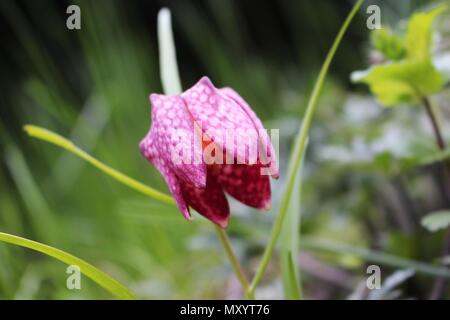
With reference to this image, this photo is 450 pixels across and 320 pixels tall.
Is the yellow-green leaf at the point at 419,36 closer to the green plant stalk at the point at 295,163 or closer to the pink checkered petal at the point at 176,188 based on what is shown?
the green plant stalk at the point at 295,163

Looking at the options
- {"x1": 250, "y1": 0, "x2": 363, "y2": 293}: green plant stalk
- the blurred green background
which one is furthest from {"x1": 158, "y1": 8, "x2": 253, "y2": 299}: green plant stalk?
the blurred green background

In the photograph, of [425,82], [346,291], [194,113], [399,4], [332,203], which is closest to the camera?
[194,113]

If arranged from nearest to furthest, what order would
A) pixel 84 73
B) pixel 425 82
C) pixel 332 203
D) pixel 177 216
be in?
1. pixel 425 82
2. pixel 177 216
3. pixel 332 203
4. pixel 84 73

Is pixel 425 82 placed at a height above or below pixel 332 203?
above

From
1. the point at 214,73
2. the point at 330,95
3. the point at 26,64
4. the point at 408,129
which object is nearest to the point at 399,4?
the point at 330,95

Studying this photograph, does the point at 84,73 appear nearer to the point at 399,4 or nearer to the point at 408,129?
the point at 399,4

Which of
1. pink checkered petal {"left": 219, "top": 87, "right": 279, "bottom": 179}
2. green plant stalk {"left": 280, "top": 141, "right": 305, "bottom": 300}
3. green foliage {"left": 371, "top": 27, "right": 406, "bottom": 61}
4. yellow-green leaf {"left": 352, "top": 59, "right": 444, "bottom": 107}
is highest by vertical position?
green foliage {"left": 371, "top": 27, "right": 406, "bottom": 61}

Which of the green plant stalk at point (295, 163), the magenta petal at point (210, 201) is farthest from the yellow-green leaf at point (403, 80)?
the magenta petal at point (210, 201)

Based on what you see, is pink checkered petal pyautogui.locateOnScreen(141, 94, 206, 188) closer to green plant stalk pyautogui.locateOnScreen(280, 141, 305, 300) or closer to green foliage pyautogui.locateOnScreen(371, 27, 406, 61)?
green plant stalk pyautogui.locateOnScreen(280, 141, 305, 300)
